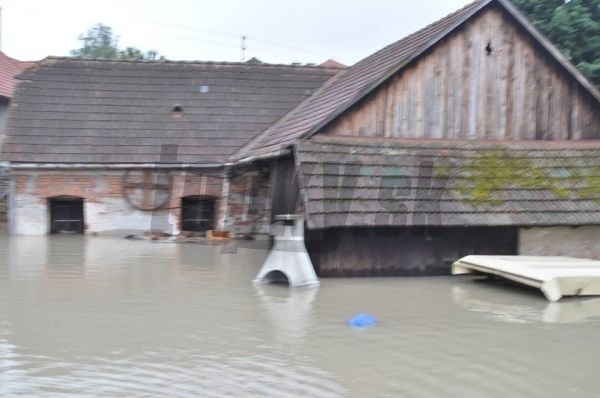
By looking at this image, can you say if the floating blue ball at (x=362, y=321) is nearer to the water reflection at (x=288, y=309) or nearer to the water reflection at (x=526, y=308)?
the water reflection at (x=288, y=309)

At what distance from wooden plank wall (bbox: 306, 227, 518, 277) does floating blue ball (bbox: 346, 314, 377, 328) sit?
10.7 feet

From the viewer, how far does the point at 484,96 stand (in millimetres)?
11859

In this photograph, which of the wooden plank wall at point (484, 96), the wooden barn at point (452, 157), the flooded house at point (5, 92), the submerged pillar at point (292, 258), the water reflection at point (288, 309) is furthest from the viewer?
the flooded house at point (5, 92)

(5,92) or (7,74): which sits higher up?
(7,74)

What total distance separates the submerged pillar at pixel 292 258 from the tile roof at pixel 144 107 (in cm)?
705

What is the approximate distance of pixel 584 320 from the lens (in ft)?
23.9

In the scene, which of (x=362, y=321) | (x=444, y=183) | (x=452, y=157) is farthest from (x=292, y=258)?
(x=452, y=157)

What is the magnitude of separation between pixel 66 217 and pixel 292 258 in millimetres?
9260

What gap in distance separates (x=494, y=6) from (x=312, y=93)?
719 centimetres

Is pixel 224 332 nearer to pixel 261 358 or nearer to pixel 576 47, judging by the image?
pixel 261 358

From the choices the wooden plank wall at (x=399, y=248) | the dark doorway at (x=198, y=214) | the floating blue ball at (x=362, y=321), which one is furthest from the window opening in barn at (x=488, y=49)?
the dark doorway at (x=198, y=214)

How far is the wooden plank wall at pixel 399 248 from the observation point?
10219 millimetres

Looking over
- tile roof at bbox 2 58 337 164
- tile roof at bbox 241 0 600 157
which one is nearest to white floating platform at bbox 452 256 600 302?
tile roof at bbox 241 0 600 157

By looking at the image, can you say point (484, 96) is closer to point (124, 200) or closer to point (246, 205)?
point (246, 205)
